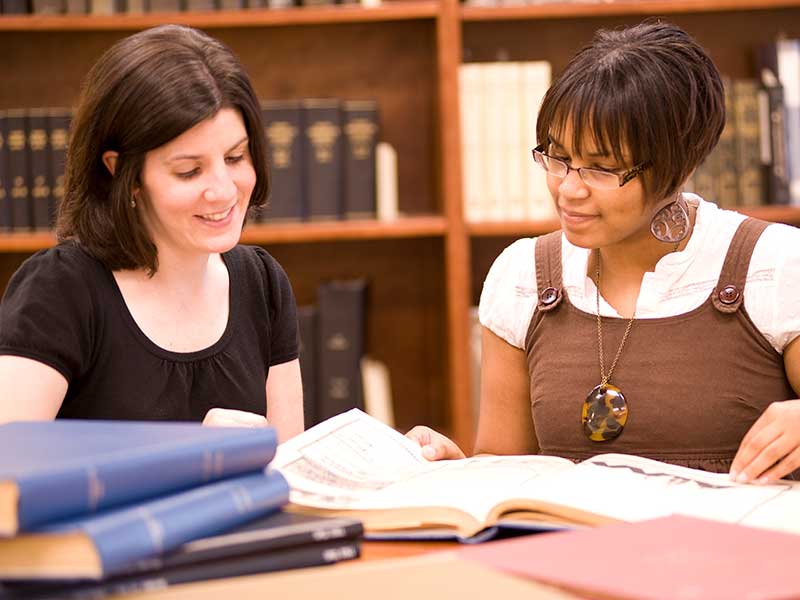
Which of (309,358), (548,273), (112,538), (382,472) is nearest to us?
(112,538)

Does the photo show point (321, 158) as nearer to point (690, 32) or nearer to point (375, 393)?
point (375, 393)

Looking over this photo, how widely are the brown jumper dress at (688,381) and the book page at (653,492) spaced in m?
0.25

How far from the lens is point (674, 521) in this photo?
2.89 ft

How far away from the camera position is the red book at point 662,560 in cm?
72

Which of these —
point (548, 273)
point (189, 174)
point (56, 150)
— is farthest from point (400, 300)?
point (189, 174)

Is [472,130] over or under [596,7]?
under

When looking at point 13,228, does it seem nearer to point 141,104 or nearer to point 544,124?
point 141,104

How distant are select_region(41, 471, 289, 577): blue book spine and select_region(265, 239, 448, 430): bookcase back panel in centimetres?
204

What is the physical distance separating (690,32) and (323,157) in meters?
1.03

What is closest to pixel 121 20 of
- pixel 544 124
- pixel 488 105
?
pixel 488 105

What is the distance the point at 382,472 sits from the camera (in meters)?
1.15

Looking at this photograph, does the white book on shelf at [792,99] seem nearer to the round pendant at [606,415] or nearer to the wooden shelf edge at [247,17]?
the wooden shelf edge at [247,17]

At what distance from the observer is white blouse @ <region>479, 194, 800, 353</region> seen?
1.36 m

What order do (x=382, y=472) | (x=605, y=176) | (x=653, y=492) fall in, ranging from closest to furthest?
(x=653, y=492) → (x=382, y=472) → (x=605, y=176)
